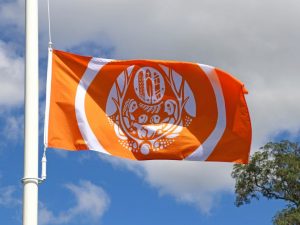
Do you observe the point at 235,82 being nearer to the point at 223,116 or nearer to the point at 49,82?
the point at 223,116

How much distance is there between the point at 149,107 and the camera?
12.1 meters

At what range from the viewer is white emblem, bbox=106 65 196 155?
1176cm

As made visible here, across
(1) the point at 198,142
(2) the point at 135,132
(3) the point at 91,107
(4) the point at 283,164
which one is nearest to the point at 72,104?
(3) the point at 91,107

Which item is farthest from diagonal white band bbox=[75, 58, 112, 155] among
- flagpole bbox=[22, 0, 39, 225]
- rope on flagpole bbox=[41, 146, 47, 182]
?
flagpole bbox=[22, 0, 39, 225]

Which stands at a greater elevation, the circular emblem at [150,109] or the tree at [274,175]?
the tree at [274,175]

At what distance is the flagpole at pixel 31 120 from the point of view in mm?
9422

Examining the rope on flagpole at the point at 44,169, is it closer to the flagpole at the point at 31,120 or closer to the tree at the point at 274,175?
the flagpole at the point at 31,120

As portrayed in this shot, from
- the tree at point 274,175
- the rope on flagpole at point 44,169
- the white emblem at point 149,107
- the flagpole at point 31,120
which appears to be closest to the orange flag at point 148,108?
the white emblem at point 149,107

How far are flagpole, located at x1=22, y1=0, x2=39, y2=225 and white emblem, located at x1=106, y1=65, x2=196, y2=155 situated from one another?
197 centimetres

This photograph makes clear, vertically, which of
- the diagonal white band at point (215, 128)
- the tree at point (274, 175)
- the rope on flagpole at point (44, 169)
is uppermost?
the tree at point (274, 175)

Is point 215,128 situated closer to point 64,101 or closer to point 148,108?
point 148,108

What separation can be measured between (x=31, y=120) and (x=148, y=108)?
2.80m

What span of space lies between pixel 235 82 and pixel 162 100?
51.0 inches

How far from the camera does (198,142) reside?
475 inches
